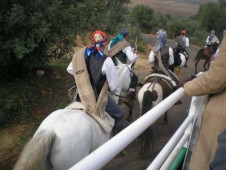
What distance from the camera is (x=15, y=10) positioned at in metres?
6.54

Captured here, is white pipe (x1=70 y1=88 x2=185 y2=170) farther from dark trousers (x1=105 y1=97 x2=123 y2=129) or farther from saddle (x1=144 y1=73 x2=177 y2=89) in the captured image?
saddle (x1=144 y1=73 x2=177 y2=89)

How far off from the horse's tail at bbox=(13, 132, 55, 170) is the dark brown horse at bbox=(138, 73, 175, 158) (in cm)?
279

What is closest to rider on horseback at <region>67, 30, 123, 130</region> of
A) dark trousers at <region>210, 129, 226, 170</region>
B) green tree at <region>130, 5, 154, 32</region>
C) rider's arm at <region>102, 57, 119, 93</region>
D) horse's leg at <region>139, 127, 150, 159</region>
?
rider's arm at <region>102, 57, 119, 93</region>

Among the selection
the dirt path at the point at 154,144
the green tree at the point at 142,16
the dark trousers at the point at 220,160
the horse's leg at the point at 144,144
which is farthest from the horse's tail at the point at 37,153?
the green tree at the point at 142,16

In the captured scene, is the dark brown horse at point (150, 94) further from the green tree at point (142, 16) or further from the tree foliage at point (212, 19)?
the tree foliage at point (212, 19)

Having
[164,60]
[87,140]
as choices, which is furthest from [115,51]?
[87,140]

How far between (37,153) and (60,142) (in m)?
0.36

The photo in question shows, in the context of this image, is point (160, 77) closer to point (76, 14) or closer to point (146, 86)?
point (146, 86)

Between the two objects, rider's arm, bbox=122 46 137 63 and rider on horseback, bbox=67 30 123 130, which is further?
rider's arm, bbox=122 46 137 63

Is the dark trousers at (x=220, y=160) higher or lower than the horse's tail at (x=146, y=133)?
higher

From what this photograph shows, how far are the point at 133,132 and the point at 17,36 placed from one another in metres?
6.05

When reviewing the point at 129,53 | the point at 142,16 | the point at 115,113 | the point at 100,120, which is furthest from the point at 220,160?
the point at 142,16

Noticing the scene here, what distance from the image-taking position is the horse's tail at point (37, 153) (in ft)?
8.63

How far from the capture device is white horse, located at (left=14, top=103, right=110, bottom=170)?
2699 millimetres
